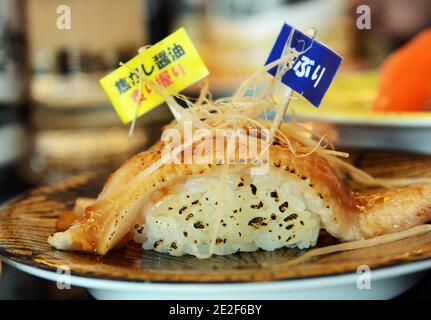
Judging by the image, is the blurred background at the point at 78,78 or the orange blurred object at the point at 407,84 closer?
the orange blurred object at the point at 407,84

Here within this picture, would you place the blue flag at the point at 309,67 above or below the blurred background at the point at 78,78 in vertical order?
above

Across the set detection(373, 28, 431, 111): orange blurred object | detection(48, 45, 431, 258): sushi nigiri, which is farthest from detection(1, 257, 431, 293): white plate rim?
detection(373, 28, 431, 111): orange blurred object

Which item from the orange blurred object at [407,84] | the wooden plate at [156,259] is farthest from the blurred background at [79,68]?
the wooden plate at [156,259]

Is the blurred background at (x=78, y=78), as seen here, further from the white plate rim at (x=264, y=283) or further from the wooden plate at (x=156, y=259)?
the white plate rim at (x=264, y=283)

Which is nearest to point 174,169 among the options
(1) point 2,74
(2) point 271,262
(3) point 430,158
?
(2) point 271,262

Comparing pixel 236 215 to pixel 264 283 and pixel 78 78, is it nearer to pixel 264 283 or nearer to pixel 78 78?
pixel 264 283
